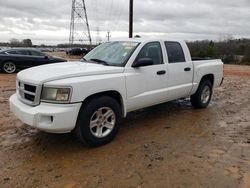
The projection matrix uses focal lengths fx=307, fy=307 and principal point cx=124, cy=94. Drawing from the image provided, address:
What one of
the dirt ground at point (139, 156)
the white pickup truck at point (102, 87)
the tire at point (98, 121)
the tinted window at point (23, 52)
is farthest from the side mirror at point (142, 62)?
the tinted window at point (23, 52)

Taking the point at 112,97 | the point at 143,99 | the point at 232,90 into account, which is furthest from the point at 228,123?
the point at 232,90

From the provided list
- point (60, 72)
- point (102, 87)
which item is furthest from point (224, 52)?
point (60, 72)

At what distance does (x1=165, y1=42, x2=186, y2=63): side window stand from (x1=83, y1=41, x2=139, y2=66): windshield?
900 mm

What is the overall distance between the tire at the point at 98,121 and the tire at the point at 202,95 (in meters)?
3.09

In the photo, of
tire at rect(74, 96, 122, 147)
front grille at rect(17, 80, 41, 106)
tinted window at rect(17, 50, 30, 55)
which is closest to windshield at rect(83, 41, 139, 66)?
tire at rect(74, 96, 122, 147)

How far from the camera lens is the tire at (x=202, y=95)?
7625 mm

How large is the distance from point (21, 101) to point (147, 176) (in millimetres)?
2371

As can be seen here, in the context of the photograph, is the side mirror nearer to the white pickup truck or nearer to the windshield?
the white pickup truck

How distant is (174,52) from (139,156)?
113 inches

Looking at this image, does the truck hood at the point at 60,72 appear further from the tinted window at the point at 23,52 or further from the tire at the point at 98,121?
the tinted window at the point at 23,52

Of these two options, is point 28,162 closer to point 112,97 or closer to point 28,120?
point 28,120

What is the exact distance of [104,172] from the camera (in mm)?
4055

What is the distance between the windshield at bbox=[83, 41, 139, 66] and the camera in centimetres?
559

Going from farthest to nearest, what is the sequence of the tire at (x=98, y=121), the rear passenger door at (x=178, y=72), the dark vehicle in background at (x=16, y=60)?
1. the dark vehicle in background at (x=16, y=60)
2. the rear passenger door at (x=178, y=72)
3. the tire at (x=98, y=121)
